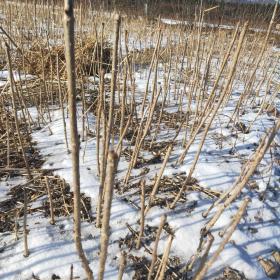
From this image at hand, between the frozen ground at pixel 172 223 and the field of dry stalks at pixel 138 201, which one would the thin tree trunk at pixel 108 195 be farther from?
the frozen ground at pixel 172 223

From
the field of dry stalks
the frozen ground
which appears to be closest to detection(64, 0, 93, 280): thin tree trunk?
the field of dry stalks

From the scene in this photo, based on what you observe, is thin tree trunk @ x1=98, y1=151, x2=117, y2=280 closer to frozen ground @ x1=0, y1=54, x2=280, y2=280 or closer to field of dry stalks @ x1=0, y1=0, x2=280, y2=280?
field of dry stalks @ x1=0, y1=0, x2=280, y2=280

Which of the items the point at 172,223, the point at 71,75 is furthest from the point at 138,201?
the point at 71,75

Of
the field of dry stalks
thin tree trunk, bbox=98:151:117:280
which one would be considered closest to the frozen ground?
the field of dry stalks

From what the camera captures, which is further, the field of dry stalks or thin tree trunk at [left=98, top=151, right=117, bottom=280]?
the field of dry stalks

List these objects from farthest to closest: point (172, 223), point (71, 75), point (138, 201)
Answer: point (138, 201) < point (172, 223) < point (71, 75)

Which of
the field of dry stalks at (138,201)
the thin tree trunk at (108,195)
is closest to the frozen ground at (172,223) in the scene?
the field of dry stalks at (138,201)

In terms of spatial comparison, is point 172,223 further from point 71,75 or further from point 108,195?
point 71,75

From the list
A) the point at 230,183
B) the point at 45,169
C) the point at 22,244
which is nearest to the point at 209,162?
the point at 230,183

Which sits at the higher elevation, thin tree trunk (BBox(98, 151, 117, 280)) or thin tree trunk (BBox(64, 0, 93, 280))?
thin tree trunk (BBox(64, 0, 93, 280))

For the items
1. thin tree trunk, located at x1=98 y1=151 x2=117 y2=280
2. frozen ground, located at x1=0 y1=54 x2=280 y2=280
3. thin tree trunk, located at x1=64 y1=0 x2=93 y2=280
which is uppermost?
thin tree trunk, located at x1=64 y1=0 x2=93 y2=280

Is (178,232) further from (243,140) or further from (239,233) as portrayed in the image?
(243,140)

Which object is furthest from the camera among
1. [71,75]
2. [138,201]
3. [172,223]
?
[138,201]

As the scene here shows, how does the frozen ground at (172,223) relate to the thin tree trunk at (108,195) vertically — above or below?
below
